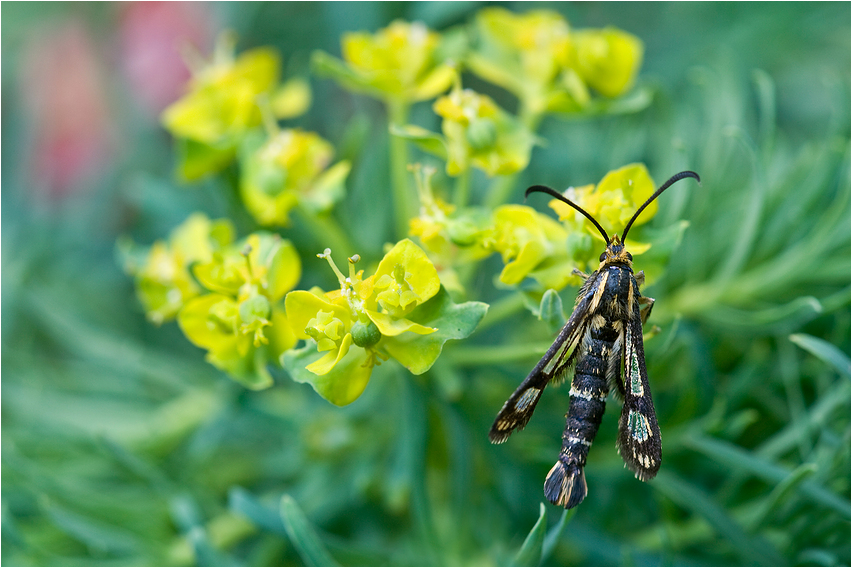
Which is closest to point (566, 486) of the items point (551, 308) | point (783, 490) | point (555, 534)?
point (555, 534)

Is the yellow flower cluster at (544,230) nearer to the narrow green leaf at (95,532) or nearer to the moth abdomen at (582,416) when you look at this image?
the moth abdomen at (582,416)

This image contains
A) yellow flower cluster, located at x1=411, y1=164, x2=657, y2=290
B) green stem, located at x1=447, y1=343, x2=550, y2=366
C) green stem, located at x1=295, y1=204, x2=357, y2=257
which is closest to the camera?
yellow flower cluster, located at x1=411, y1=164, x2=657, y2=290

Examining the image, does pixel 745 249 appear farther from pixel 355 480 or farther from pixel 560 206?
pixel 355 480

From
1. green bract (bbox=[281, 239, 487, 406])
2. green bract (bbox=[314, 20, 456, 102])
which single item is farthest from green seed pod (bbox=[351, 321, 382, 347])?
green bract (bbox=[314, 20, 456, 102])

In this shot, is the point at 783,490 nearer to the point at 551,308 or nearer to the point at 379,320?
the point at 551,308

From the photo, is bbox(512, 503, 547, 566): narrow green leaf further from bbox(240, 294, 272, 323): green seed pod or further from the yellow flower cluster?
bbox(240, 294, 272, 323): green seed pod

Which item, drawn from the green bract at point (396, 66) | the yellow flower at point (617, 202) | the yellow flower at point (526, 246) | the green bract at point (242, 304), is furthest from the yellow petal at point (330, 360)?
the green bract at point (396, 66)
